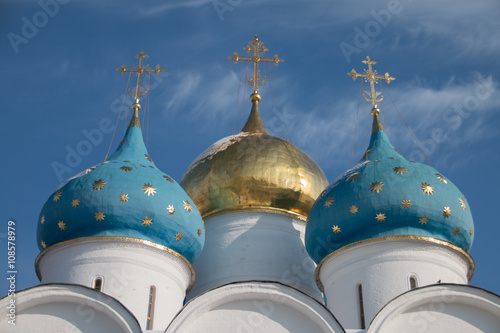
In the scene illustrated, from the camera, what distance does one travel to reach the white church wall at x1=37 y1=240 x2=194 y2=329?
1042 centimetres

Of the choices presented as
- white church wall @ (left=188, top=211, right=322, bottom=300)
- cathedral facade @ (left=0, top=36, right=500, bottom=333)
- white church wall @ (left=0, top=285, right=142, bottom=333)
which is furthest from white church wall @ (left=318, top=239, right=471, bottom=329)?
white church wall @ (left=0, top=285, right=142, bottom=333)

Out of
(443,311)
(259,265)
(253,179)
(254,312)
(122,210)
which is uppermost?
(253,179)

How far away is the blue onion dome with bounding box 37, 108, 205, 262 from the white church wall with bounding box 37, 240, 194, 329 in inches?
6.1

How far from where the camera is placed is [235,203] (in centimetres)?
1295

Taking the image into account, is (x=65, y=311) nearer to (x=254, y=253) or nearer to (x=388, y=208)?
(x=254, y=253)

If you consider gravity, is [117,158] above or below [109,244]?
above

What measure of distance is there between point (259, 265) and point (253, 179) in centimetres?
151

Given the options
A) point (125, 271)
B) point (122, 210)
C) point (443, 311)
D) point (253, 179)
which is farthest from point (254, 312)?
Result: point (253, 179)

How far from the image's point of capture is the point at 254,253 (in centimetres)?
1248

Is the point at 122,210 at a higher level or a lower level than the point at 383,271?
higher

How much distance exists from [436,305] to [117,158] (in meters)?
5.30

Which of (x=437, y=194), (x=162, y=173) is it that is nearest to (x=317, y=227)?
(x=437, y=194)

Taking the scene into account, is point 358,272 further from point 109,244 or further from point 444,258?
point 109,244

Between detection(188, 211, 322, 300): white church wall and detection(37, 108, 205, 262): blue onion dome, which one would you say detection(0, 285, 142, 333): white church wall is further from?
detection(188, 211, 322, 300): white church wall
